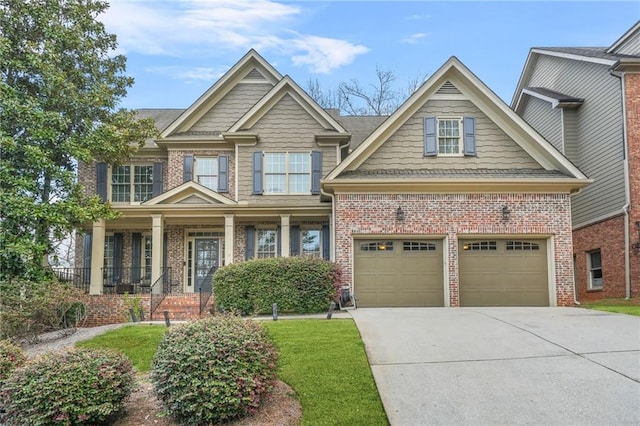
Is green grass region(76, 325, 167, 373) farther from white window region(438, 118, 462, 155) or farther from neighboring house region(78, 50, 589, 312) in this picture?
white window region(438, 118, 462, 155)

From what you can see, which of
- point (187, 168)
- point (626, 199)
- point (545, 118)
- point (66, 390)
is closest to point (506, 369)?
point (66, 390)

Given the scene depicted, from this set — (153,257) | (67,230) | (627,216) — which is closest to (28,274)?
(67,230)

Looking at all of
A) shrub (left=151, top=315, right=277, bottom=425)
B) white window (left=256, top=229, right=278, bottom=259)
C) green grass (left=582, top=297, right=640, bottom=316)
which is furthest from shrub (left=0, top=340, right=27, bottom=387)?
green grass (left=582, top=297, right=640, bottom=316)

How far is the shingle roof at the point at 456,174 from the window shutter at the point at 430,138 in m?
0.59

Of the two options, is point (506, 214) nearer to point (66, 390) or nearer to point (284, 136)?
point (284, 136)

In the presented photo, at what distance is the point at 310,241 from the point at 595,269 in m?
9.73

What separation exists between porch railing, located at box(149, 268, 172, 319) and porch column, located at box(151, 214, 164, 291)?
0.30 metres

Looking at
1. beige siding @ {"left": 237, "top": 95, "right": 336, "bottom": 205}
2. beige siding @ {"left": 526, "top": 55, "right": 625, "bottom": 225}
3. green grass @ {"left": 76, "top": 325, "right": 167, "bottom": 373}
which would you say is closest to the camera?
green grass @ {"left": 76, "top": 325, "right": 167, "bottom": 373}

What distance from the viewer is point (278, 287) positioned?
1291 cm

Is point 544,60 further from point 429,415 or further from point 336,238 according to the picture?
point 429,415

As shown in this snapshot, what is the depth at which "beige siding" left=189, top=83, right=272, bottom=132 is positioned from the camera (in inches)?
743

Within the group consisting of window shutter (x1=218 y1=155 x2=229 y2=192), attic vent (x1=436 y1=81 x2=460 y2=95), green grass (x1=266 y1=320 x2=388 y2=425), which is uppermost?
attic vent (x1=436 y1=81 x2=460 y2=95)

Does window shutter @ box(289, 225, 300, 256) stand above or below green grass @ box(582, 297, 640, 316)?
above

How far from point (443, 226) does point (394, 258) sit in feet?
5.33
